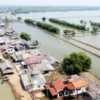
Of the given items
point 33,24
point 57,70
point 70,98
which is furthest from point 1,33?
point 70,98

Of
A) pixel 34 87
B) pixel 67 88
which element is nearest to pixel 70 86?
pixel 67 88

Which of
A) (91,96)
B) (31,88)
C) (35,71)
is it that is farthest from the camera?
(35,71)

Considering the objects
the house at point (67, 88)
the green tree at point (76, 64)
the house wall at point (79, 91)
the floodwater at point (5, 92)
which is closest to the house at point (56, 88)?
the house at point (67, 88)

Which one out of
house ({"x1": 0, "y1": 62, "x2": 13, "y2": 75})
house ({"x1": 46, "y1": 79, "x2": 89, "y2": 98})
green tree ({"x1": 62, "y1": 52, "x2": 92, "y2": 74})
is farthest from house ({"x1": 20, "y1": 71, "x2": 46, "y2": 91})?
green tree ({"x1": 62, "y1": 52, "x2": 92, "y2": 74})

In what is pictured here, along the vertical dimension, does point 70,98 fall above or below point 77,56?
below

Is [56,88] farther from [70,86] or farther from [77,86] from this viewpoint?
[77,86]

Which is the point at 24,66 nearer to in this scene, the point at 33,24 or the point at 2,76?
the point at 2,76
